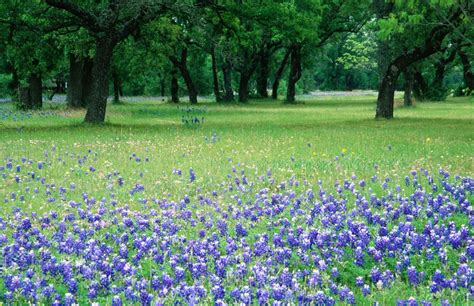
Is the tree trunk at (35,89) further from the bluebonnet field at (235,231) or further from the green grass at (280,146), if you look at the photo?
the bluebonnet field at (235,231)

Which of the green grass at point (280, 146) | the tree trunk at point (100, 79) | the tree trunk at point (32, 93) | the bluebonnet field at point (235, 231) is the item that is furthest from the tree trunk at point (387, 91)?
the tree trunk at point (32, 93)

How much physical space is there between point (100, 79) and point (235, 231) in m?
19.0

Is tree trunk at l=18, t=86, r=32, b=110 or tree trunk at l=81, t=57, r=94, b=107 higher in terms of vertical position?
tree trunk at l=81, t=57, r=94, b=107

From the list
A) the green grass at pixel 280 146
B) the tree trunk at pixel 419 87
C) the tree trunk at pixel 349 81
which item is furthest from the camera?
the tree trunk at pixel 349 81

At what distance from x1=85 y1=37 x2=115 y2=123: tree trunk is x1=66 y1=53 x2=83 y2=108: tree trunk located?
1415 centimetres

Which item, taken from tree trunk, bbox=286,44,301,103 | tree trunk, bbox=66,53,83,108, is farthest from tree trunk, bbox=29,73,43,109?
tree trunk, bbox=286,44,301,103

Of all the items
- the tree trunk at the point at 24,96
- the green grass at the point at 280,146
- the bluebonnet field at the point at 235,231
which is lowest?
the bluebonnet field at the point at 235,231

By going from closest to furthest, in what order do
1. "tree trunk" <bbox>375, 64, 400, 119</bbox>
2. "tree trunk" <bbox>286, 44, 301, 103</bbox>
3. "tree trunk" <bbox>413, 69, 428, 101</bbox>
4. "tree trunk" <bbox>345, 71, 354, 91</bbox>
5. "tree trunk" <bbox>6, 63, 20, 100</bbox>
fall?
"tree trunk" <bbox>375, 64, 400, 119</bbox>, "tree trunk" <bbox>6, 63, 20, 100</bbox>, "tree trunk" <bbox>286, 44, 301, 103</bbox>, "tree trunk" <bbox>413, 69, 428, 101</bbox>, "tree trunk" <bbox>345, 71, 354, 91</bbox>

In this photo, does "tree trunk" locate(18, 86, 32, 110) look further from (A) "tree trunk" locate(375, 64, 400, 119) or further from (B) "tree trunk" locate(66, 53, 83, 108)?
(A) "tree trunk" locate(375, 64, 400, 119)

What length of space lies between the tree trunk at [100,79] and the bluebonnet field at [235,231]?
11039 millimetres

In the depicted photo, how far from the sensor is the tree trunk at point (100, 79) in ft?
80.7

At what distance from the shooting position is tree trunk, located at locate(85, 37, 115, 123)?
2461 cm

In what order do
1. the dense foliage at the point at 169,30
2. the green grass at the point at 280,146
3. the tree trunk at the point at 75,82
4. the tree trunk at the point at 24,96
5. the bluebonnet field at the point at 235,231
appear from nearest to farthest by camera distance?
the bluebonnet field at the point at 235,231, the green grass at the point at 280,146, the dense foliage at the point at 169,30, the tree trunk at the point at 75,82, the tree trunk at the point at 24,96

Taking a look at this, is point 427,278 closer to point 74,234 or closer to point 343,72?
point 74,234
